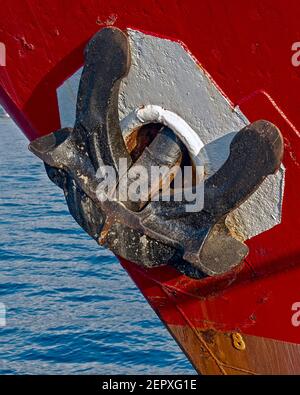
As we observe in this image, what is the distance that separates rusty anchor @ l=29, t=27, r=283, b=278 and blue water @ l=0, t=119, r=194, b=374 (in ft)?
20.5

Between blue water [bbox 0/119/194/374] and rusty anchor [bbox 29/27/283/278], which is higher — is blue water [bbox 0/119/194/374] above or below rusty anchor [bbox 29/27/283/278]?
below

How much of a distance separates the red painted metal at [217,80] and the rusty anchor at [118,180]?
15 centimetres

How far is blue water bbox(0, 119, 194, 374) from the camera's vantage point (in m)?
9.77

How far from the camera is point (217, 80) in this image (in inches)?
124

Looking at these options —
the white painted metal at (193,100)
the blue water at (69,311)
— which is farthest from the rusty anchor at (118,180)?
the blue water at (69,311)

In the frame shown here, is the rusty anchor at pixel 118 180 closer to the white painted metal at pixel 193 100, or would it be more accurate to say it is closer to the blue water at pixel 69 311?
the white painted metal at pixel 193 100

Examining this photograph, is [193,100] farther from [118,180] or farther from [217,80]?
[118,180]

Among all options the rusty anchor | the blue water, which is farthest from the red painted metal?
the blue water

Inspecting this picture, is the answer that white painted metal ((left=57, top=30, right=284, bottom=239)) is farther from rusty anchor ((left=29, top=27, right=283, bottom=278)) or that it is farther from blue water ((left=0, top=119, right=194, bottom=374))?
blue water ((left=0, top=119, right=194, bottom=374))

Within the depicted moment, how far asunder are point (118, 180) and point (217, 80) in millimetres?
577

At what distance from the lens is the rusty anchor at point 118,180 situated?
3.21 meters

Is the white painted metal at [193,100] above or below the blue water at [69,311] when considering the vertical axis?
above

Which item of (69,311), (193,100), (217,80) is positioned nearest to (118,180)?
(193,100)
